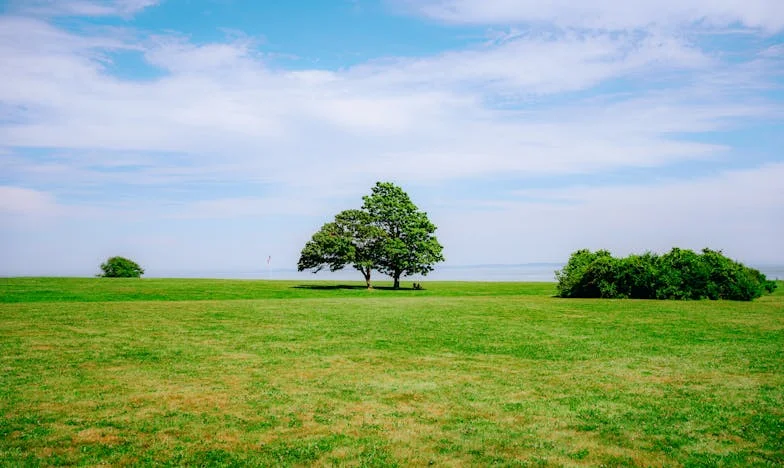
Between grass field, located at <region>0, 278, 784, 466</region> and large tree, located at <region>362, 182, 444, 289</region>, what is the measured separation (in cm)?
4060

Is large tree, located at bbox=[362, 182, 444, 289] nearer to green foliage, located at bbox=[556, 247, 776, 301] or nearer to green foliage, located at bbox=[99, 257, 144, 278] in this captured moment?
green foliage, located at bbox=[556, 247, 776, 301]

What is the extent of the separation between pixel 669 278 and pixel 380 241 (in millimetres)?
33982

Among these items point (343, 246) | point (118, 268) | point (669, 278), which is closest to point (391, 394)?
point (669, 278)

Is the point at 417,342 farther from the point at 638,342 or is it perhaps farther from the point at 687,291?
the point at 687,291

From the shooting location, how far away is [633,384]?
13.7 metres

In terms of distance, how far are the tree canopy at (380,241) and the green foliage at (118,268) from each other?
40.1 m

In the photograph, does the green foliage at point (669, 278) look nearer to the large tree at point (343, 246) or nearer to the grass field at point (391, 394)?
the grass field at point (391, 394)

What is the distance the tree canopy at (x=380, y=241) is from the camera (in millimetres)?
65750

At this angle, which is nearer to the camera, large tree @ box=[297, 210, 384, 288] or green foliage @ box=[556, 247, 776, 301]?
green foliage @ box=[556, 247, 776, 301]

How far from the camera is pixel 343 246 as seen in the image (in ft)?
213

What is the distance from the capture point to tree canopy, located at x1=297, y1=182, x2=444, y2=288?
216 ft

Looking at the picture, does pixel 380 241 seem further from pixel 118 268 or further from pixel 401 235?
pixel 118 268

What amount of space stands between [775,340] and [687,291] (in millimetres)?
23882

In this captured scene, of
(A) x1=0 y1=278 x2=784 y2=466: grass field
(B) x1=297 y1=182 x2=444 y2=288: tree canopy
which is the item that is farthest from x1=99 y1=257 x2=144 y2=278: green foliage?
(A) x1=0 y1=278 x2=784 y2=466: grass field
